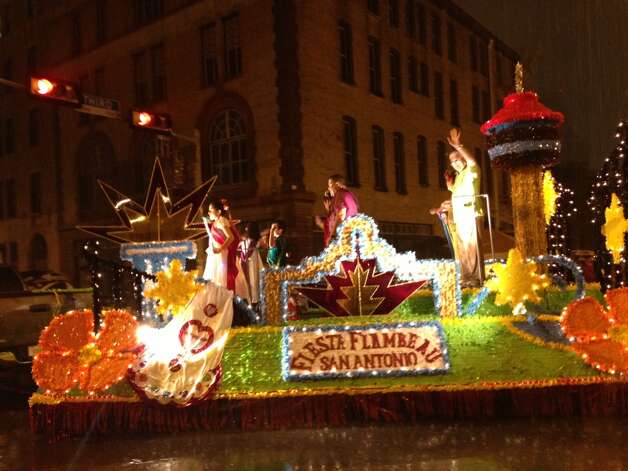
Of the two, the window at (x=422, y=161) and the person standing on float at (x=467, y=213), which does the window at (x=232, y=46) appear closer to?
the window at (x=422, y=161)

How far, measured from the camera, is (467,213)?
8.02 m

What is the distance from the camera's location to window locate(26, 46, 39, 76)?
99.6ft

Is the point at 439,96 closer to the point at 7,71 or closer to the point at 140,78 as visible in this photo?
the point at 140,78

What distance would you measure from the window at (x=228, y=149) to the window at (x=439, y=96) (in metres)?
9.59

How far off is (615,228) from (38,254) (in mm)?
28244

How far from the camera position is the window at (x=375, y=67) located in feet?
76.1

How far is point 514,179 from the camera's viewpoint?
8406 millimetres

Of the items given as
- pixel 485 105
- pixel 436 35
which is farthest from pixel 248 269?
pixel 485 105

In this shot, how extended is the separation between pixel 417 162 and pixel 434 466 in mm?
21018

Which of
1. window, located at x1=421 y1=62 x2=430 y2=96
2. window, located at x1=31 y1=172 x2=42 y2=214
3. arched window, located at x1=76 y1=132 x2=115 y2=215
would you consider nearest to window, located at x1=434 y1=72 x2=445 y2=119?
window, located at x1=421 y1=62 x2=430 y2=96

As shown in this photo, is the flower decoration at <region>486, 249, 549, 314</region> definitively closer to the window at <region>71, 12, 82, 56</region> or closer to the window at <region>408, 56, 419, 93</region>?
the window at <region>408, 56, 419, 93</region>

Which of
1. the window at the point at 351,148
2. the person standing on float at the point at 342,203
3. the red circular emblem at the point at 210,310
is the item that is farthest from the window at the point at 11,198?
the red circular emblem at the point at 210,310

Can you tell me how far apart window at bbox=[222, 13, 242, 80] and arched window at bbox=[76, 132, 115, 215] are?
284 inches

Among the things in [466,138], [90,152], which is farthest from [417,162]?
[90,152]
